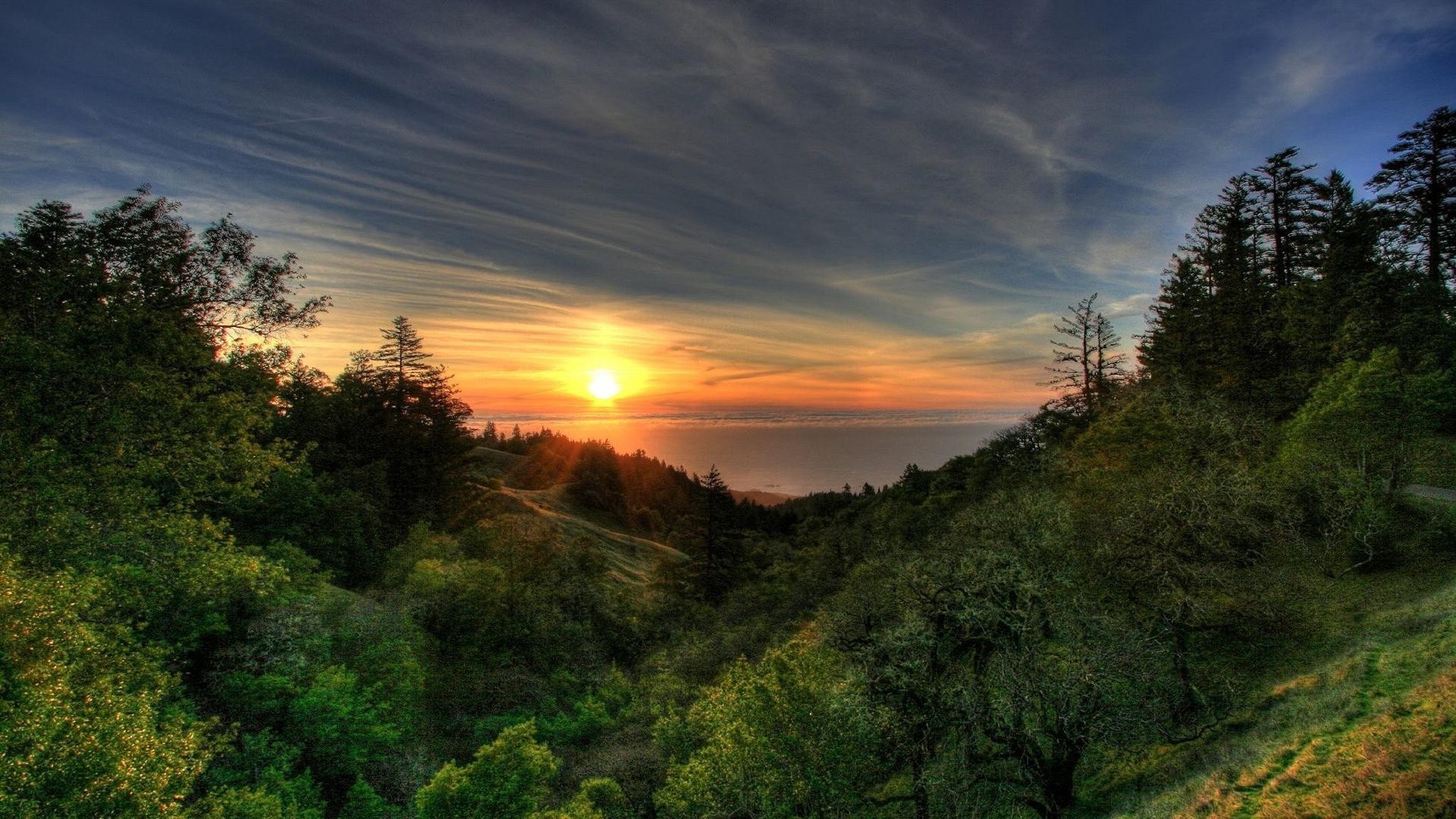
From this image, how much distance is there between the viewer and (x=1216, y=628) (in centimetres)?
1577

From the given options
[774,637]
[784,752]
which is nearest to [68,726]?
[784,752]

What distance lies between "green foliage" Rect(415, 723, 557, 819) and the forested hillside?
87mm

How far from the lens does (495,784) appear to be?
15.3m

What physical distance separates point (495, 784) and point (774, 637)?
2314cm

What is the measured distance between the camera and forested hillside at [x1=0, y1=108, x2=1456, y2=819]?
461 inches

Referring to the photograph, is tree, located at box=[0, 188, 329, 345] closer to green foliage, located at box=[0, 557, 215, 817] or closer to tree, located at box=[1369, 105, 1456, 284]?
green foliage, located at box=[0, 557, 215, 817]

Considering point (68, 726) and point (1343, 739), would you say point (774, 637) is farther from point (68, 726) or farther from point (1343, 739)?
point (68, 726)

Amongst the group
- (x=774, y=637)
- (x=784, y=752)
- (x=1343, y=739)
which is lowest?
(x=774, y=637)

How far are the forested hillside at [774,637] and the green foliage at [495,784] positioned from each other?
0.09m

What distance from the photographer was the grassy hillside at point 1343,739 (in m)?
9.10

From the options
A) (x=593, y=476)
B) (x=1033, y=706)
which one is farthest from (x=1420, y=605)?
(x=593, y=476)

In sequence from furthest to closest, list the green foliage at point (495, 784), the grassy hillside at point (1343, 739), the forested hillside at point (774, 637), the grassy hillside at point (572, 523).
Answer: the grassy hillside at point (572, 523) < the green foliage at point (495, 784) < the forested hillside at point (774, 637) < the grassy hillside at point (1343, 739)

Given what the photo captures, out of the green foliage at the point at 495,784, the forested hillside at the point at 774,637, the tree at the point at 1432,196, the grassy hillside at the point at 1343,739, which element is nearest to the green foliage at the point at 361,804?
the forested hillside at the point at 774,637

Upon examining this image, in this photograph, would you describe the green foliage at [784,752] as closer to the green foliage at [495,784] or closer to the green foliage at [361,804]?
the green foliage at [495,784]
